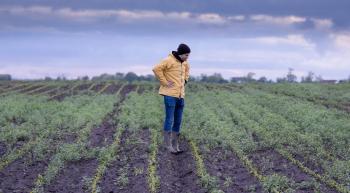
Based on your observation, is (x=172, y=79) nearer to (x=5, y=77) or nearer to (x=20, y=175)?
(x=20, y=175)

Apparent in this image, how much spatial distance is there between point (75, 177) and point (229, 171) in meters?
2.69

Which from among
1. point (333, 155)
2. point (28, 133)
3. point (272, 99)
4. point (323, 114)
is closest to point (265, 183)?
point (333, 155)

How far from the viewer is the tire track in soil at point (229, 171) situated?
9.37 meters

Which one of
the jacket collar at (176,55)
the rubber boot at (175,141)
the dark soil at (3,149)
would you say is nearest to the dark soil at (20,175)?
the dark soil at (3,149)

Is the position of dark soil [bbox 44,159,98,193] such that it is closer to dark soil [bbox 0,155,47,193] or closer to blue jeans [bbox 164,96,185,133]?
dark soil [bbox 0,155,47,193]

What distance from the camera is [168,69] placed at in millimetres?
11805

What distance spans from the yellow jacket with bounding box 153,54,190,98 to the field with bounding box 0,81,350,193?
126 cm

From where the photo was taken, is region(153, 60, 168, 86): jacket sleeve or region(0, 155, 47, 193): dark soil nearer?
region(0, 155, 47, 193): dark soil

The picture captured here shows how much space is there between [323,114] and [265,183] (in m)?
8.88

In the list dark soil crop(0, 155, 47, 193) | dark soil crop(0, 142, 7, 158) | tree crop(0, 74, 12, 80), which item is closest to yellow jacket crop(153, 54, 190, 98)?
dark soil crop(0, 155, 47, 193)

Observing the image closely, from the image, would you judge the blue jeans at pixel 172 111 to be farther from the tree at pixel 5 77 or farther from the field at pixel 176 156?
the tree at pixel 5 77

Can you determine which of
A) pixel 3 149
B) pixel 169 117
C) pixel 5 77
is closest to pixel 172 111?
pixel 169 117

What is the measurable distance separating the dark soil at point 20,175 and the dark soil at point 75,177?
393 mm

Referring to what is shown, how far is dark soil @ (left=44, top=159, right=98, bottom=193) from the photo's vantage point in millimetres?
9359
